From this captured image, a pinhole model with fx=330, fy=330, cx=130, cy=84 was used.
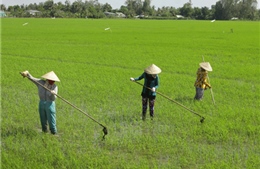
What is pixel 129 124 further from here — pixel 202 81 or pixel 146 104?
pixel 202 81

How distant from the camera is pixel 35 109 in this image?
248 inches

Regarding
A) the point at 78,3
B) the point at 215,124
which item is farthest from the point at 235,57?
the point at 78,3

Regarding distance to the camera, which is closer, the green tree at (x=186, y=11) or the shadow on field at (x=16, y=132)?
the shadow on field at (x=16, y=132)

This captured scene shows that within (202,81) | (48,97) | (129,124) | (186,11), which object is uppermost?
(186,11)

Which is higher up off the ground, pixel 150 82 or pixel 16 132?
pixel 150 82

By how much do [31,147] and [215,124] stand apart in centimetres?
289

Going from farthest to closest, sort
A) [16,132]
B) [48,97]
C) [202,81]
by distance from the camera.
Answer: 1. [202,81]
2. [16,132]
3. [48,97]

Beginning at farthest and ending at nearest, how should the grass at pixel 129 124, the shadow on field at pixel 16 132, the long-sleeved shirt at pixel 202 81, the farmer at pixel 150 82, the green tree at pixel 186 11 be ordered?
1. the green tree at pixel 186 11
2. the long-sleeved shirt at pixel 202 81
3. the farmer at pixel 150 82
4. the shadow on field at pixel 16 132
5. the grass at pixel 129 124

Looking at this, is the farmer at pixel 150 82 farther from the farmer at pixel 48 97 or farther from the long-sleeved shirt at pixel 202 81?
the long-sleeved shirt at pixel 202 81

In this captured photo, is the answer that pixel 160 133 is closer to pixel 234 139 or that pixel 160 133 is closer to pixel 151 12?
pixel 234 139

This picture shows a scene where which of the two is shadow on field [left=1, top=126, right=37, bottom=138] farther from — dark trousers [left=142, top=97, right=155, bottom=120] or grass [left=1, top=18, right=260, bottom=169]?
dark trousers [left=142, top=97, right=155, bottom=120]

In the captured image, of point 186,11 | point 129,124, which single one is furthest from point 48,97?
point 186,11

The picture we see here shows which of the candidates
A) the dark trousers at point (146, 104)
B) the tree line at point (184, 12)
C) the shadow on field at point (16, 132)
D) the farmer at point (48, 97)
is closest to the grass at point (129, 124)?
the shadow on field at point (16, 132)

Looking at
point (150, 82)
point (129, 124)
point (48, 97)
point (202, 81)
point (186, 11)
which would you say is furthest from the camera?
point (186, 11)
